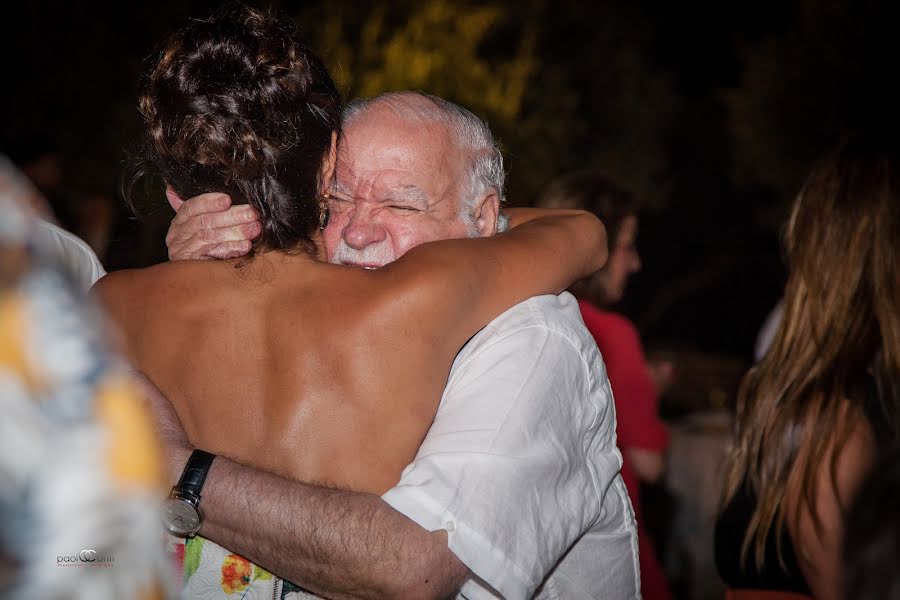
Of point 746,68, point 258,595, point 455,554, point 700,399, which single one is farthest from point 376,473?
point 746,68

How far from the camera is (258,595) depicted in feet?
5.74

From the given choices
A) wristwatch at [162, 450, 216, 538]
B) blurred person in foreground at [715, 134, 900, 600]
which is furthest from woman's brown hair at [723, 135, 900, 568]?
wristwatch at [162, 450, 216, 538]

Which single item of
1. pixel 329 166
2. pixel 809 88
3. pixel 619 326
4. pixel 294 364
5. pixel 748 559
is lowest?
pixel 809 88

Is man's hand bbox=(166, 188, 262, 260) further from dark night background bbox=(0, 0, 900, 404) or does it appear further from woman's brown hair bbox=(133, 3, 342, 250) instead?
dark night background bbox=(0, 0, 900, 404)

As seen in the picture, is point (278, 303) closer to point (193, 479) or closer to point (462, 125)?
point (193, 479)

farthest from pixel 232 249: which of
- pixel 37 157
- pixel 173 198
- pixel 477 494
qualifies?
pixel 37 157

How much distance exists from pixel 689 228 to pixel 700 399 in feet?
33.7

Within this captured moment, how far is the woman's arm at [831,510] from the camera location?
1.95m

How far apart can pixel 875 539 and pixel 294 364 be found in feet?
3.40

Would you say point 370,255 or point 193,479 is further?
point 370,255

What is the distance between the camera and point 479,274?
5.83 ft

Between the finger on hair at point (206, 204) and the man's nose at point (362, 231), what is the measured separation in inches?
17.5

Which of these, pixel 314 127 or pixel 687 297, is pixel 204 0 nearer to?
pixel 687 297

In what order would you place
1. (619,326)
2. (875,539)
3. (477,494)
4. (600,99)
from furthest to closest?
(600,99) < (619,326) < (477,494) < (875,539)
